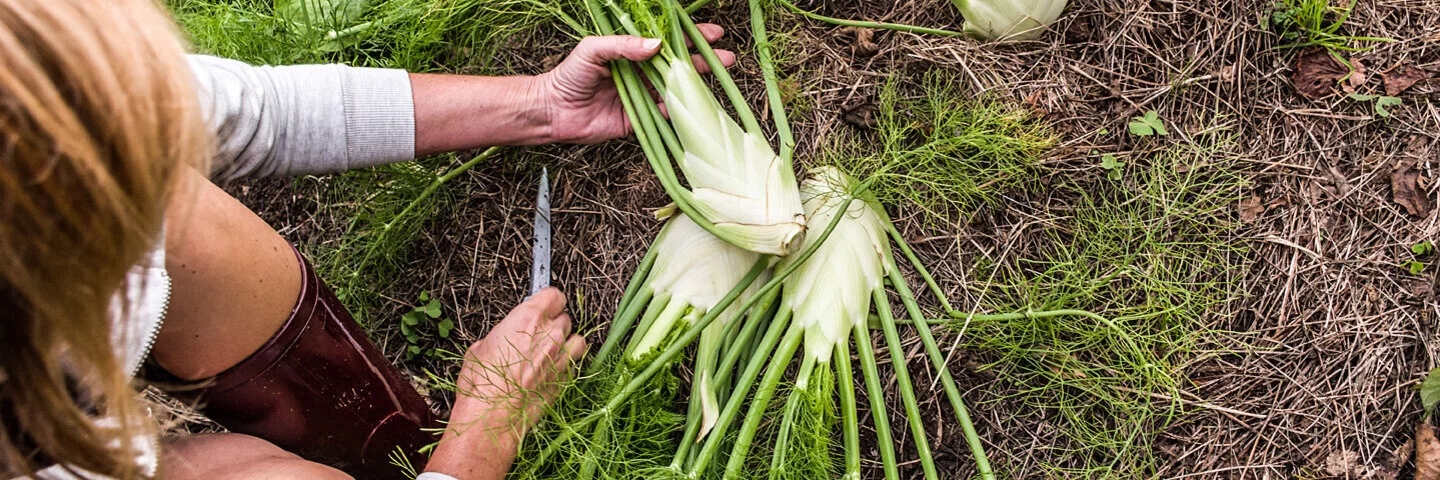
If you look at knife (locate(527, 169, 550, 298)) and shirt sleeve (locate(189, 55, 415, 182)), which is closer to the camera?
shirt sleeve (locate(189, 55, 415, 182))

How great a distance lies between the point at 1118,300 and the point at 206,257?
59.8 inches

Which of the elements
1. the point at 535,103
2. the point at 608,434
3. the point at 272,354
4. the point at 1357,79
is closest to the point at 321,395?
the point at 272,354

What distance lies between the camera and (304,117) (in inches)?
61.2

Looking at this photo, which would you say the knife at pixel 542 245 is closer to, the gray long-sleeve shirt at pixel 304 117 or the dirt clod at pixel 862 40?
the gray long-sleeve shirt at pixel 304 117

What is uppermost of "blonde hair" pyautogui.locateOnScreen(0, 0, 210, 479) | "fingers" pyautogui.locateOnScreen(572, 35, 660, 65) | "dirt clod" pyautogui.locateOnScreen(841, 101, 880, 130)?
"blonde hair" pyautogui.locateOnScreen(0, 0, 210, 479)

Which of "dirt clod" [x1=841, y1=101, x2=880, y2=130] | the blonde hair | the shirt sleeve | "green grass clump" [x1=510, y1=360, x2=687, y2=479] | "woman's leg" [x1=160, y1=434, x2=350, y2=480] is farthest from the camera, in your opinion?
"dirt clod" [x1=841, y1=101, x2=880, y2=130]

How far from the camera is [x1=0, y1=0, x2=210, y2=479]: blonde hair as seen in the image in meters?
0.67

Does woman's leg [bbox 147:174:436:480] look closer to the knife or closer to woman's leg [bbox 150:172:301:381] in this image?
woman's leg [bbox 150:172:301:381]

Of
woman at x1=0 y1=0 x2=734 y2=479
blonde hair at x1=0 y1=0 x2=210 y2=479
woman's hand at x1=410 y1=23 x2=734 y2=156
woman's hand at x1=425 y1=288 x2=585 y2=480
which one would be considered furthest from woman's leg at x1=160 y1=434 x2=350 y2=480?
woman's hand at x1=410 y1=23 x2=734 y2=156

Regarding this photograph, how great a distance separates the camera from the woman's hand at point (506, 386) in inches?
62.3

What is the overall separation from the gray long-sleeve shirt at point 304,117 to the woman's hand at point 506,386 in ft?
A: 1.22

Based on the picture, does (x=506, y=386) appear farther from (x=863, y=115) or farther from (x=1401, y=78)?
(x=1401, y=78)

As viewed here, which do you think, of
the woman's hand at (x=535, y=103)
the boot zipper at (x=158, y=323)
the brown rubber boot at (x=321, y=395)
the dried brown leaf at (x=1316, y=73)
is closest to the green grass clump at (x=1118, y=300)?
the dried brown leaf at (x=1316, y=73)

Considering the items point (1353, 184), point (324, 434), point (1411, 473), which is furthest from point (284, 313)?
point (1411, 473)
